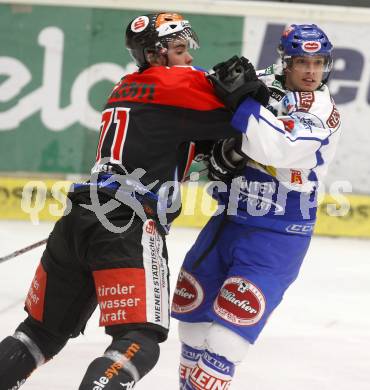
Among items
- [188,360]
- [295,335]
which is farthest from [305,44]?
[295,335]

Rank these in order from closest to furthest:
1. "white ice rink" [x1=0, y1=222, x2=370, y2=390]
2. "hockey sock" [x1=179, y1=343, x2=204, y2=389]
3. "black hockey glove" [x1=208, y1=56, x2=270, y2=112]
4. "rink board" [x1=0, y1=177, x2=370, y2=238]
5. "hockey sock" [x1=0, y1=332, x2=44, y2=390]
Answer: "black hockey glove" [x1=208, y1=56, x2=270, y2=112], "hockey sock" [x1=0, y1=332, x2=44, y2=390], "hockey sock" [x1=179, y1=343, x2=204, y2=389], "white ice rink" [x1=0, y1=222, x2=370, y2=390], "rink board" [x1=0, y1=177, x2=370, y2=238]

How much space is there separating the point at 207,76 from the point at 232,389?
51.2 inches

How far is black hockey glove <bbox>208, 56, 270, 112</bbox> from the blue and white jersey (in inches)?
1.3

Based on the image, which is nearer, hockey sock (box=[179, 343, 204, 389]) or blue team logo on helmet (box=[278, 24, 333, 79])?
blue team logo on helmet (box=[278, 24, 333, 79])

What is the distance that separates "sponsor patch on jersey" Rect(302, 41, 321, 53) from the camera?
3.11 meters

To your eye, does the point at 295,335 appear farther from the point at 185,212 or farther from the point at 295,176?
the point at 185,212

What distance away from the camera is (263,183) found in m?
3.18

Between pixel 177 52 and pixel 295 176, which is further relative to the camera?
pixel 295 176

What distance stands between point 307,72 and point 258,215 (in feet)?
1.58

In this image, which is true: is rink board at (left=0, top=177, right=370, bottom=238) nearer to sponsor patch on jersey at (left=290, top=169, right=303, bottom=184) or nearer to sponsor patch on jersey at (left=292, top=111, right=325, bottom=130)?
sponsor patch on jersey at (left=290, top=169, right=303, bottom=184)

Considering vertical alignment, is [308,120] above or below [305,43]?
below

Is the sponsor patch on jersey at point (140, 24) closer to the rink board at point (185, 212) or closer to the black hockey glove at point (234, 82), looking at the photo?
the black hockey glove at point (234, 82)

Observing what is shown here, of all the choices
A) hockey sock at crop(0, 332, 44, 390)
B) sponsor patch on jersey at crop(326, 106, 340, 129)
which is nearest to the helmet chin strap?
sponsor patch on jersey at crop(326, 106, 340, 129)

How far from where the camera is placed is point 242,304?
9.93 feet
